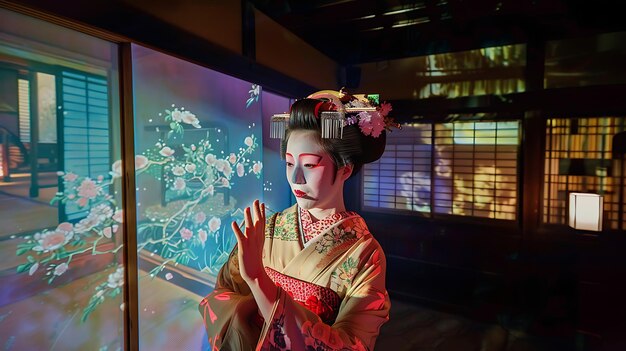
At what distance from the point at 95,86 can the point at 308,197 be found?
1368 millimetres

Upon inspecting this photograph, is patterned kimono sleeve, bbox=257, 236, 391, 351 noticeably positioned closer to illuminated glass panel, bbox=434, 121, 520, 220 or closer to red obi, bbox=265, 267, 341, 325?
red obi, bbox=265, 267, 341, 325

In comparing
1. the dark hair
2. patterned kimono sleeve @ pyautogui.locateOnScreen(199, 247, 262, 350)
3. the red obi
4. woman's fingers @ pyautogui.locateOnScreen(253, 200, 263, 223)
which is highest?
the dark hair

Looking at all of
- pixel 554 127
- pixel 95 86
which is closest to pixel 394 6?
pixel 554 127

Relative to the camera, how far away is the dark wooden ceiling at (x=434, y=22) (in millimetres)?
3275

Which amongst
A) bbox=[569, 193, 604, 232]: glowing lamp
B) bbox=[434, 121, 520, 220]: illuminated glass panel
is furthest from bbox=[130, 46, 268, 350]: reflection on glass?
bbox=[569, 193, 604, 232]: glowing lamp

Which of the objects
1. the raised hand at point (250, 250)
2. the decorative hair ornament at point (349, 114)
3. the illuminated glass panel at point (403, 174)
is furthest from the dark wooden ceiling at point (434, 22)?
the raised hand at point (250, 250)

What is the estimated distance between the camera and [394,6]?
3.31 metres

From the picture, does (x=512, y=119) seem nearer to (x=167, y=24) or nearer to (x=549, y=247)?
(x=549, y=247)

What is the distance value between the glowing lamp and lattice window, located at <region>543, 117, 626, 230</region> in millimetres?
220

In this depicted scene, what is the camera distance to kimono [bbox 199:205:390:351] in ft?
4.36

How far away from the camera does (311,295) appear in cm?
154

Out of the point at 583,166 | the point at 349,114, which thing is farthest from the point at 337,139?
the point at 583,166

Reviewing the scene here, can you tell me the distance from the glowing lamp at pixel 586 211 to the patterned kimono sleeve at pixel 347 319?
10.7 feet

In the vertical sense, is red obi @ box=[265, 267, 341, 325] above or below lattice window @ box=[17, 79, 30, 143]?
below
